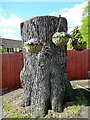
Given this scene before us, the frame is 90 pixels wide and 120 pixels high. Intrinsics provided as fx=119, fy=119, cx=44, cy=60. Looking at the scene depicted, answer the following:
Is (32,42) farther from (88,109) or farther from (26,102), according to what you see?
(88,109)

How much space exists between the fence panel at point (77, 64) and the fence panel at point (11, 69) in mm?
2804

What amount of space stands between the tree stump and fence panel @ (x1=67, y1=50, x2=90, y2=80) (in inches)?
158

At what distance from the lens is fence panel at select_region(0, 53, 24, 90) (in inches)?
198

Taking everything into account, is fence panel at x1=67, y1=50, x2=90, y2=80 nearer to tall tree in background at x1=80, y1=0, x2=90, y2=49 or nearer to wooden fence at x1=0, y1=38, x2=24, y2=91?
wooden fence at x1=0, y1=38, x2=24, y2=91

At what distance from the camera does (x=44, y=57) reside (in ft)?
8.58

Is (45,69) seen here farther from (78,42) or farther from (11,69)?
(11,69)

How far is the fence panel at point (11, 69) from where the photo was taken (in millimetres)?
5027

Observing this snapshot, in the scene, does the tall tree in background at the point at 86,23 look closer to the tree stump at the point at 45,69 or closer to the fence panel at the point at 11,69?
the fence panel at the point at 11,69

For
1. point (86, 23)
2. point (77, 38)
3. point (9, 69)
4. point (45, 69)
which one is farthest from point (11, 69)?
point (86, 23)

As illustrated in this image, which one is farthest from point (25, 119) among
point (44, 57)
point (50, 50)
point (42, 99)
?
point (50, 50)

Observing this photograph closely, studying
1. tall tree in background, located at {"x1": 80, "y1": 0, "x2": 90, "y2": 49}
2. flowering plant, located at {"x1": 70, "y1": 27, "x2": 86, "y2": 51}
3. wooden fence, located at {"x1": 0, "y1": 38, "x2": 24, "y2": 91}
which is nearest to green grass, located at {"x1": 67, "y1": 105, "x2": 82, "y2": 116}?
flowering plant, located at {"x1": 70, "y1": 27, "x2": 86, "y2": 51}

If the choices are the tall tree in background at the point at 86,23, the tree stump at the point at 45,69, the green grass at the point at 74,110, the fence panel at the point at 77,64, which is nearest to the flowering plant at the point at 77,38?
the tree stump at the point at 45,69

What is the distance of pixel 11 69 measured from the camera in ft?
17.1

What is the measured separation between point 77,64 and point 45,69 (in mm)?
4552
